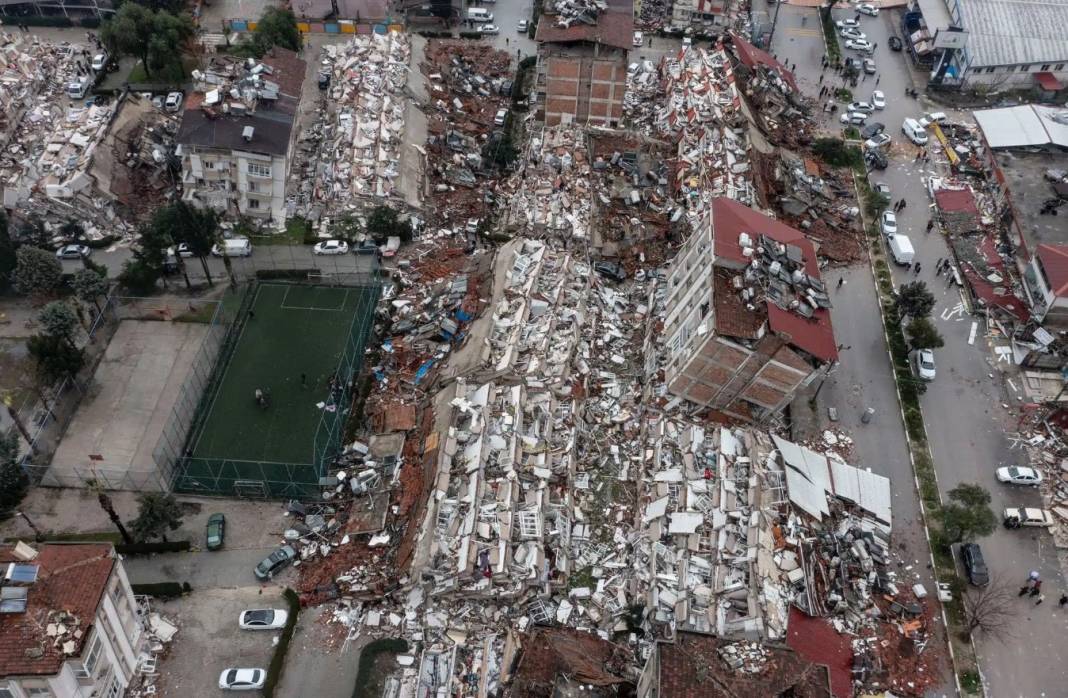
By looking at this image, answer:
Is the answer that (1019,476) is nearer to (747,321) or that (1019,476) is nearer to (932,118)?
(747,321)

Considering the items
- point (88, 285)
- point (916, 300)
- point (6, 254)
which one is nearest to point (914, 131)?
point (916, 300)

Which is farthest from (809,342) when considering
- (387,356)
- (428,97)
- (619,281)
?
(428,97)

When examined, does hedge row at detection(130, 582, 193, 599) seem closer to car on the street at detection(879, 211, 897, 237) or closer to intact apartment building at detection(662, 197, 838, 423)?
intact apartment building at detection(662, 197, 838, 423)

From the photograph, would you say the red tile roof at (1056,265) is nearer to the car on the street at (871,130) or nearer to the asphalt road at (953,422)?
the asphalt road at (953,422)

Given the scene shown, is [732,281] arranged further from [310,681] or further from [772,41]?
[772,41]

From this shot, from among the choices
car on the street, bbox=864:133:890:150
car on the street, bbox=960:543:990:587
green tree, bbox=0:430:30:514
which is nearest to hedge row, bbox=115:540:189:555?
green tree, bbox=0:430:30:514

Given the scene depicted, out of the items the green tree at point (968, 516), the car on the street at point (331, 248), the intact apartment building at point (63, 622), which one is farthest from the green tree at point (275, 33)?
the green tree at point (968, 516)
